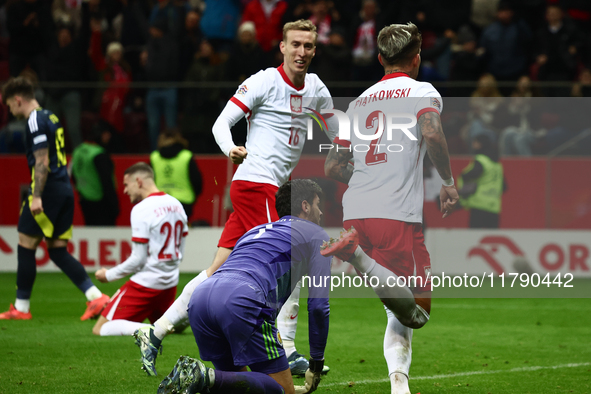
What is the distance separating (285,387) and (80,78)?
10275 mm

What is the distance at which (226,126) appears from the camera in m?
5.11

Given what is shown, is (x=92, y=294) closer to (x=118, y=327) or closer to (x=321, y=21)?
(x=118, y=327)

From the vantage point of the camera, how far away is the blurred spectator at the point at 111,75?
12.2 meters

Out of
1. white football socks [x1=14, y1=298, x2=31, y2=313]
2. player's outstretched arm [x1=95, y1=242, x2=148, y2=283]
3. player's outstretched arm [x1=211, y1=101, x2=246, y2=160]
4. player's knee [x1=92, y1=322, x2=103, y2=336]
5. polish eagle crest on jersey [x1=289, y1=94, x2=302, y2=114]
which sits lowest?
white football socks [x1=14, y1=298, x2=31, y2=313]

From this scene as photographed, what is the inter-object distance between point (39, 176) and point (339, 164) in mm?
4012

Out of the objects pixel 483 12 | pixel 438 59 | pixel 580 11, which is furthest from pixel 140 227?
pixel 580 11

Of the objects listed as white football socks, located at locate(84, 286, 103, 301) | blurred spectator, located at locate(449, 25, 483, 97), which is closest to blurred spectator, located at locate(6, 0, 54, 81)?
white football socks, located at locate(84, 286, 103, 301)

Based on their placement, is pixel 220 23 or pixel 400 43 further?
pixel 220 23

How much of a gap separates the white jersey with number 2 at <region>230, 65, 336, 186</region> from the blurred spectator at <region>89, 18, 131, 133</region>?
23.6 ft

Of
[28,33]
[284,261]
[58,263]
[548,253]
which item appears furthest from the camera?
[28,33]

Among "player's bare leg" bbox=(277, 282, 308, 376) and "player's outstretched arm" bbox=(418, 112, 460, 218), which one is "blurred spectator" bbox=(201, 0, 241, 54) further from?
"player's outstretched arm" bbox=(418, 112, 460, 218)

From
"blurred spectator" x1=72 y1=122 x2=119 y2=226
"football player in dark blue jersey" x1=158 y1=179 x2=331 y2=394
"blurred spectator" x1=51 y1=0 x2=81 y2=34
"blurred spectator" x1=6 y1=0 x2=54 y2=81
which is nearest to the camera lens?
"football player in dark blue jersey" x1=158 y1=179 x2=331 y2=394

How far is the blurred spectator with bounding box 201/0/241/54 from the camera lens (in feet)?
44.9

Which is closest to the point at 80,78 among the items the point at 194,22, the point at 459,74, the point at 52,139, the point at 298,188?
the point at 194,22
